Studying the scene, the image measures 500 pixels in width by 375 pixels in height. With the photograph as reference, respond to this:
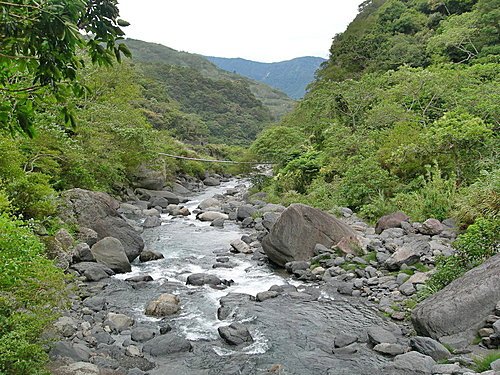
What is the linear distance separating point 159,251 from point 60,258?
397 cm

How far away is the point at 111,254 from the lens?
10.7 meters

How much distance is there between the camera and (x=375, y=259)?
33.4ft

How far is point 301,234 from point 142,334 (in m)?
5.16

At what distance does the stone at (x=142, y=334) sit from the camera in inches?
275

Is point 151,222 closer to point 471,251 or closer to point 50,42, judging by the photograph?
point 471,251

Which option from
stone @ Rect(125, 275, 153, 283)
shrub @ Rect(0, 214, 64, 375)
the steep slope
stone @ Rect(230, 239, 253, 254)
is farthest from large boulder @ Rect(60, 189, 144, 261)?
the steep slope

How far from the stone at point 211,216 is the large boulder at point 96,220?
5.56m

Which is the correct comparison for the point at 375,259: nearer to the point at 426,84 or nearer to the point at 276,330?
the point at 276,330

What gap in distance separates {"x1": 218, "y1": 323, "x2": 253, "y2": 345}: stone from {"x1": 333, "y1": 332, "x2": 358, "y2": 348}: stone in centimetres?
134

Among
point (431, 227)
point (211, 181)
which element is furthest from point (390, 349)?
point (211, 181)

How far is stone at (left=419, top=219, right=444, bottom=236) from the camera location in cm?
1059

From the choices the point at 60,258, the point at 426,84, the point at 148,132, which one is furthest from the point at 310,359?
the point at 148,132

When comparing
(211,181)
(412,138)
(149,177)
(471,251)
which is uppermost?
(412,138)

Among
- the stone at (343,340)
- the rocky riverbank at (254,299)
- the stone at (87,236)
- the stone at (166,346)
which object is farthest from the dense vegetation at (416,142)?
the stone at (87,236)
